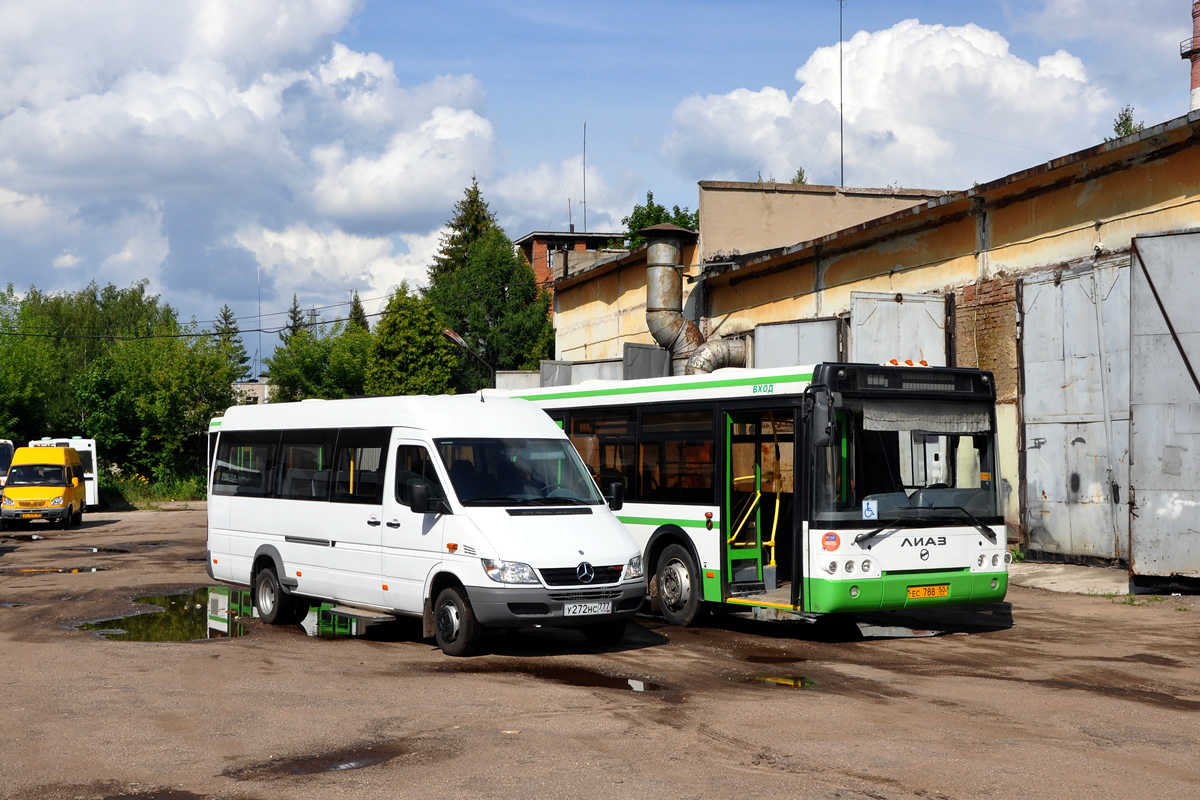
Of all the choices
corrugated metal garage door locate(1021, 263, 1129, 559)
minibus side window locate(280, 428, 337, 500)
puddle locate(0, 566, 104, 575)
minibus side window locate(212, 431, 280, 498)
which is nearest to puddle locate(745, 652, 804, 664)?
minibus side window locate(280, 428, 337, 500)

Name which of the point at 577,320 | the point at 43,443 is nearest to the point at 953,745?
the point at 577,320

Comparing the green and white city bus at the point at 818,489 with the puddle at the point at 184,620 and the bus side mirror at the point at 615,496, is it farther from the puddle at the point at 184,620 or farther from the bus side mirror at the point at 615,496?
the puddle at the point at 184,620

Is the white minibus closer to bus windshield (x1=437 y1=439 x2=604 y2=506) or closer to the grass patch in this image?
bus windshield (x1=437 y1=439 x2=604 y2=506)

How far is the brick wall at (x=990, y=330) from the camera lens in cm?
2067

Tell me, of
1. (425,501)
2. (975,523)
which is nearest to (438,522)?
(425,501)

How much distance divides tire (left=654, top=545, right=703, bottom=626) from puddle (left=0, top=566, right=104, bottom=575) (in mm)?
12040

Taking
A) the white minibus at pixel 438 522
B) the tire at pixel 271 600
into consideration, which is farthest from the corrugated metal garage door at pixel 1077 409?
the tire at pixel 271 600

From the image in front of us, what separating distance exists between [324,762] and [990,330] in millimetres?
16451

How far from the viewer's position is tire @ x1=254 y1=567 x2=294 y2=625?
1439 cm

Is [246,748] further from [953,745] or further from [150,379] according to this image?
[150,379]

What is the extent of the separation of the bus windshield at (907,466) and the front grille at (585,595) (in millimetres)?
2193

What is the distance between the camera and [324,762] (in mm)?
7219

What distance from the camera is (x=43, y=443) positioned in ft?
144

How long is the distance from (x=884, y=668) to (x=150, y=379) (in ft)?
173
